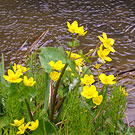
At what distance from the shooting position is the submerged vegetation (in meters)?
1.00

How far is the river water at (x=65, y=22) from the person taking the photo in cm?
219

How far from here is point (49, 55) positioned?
3.50 ft

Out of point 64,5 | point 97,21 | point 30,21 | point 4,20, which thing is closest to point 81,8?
point 64,5

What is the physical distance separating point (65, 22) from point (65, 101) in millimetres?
1651

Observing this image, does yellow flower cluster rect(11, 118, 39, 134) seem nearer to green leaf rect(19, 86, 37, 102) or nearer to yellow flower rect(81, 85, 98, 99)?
green leaf rect(19, 86, 37, 102)

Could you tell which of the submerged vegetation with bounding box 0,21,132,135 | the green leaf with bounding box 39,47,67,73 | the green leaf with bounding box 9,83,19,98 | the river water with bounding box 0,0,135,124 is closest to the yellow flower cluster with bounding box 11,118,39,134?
the submerged vegetation with bounding box 0,21,132,135

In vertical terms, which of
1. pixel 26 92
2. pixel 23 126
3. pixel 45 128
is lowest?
pixel 45 128

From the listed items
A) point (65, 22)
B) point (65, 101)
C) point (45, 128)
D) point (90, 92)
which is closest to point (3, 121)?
point (45, 128)

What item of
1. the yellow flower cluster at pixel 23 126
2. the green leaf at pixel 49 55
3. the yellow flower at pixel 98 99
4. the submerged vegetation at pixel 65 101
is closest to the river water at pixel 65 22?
the submerged vegetation at pixel 65 101

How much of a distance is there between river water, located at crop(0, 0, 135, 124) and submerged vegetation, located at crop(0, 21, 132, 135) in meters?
0.54

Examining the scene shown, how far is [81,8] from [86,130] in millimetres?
2289

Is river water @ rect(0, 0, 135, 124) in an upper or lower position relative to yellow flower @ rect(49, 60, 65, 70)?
lower

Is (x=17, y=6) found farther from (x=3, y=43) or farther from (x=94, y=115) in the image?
(x=94, y=115)

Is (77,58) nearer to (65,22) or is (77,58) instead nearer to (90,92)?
(90,92)
